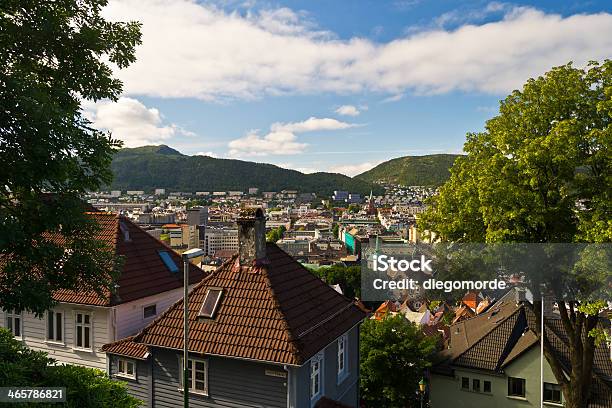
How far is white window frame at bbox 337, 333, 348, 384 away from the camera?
45.3ft

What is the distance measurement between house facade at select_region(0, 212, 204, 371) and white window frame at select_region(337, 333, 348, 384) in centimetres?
680

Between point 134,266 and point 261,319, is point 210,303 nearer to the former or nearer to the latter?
point 261,319

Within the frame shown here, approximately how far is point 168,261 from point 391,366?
13.8 metres

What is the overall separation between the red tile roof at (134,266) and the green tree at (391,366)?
1217 centimetres

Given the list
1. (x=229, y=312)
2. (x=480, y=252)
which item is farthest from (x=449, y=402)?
(x=229, y=312)

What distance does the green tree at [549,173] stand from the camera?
1173 centimetres

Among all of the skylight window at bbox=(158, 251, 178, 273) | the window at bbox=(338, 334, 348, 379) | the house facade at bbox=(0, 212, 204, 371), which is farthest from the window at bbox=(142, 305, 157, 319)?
the window at bbox=(338, 334, 348, 379)

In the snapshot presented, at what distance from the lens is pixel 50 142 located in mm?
6484

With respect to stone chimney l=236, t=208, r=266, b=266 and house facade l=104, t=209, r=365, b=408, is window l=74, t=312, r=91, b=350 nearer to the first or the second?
house facade l=104, t=209, r=365, b=408

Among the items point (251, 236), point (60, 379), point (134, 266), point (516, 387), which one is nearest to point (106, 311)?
point (134, 266)

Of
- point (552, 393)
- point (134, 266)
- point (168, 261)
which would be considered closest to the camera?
point (134, 266)

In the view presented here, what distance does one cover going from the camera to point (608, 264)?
11.1 m

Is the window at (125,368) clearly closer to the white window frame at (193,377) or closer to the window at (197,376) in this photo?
the white window frame at (193,377)

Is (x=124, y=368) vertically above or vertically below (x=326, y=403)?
above
